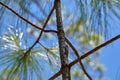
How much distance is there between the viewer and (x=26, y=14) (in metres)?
1.03

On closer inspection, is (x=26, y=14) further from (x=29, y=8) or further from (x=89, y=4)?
(x=89, y=4)

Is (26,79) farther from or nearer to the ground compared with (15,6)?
nearer to the ground

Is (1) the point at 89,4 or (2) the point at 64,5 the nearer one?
(1) the point at 89,4

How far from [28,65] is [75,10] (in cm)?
22

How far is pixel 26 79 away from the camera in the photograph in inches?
39.9

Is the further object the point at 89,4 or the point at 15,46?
the point at 15,46

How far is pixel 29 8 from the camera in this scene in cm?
100

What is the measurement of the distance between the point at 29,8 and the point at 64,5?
14cm

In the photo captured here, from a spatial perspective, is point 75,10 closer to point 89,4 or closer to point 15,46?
point 89,4

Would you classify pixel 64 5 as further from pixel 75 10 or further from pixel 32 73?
pixel 32 73

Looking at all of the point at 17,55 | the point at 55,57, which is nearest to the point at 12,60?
the point at 17,55

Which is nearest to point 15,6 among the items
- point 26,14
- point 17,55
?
point 26,14

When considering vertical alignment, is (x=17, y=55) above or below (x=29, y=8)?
below

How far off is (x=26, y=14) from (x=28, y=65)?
0.15 metres
